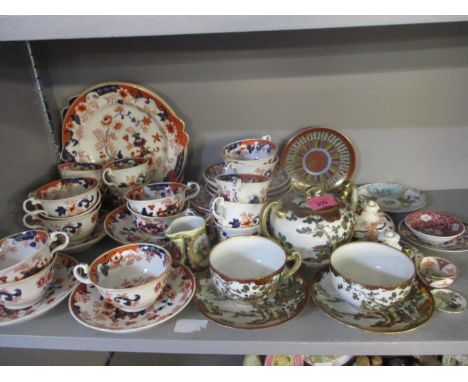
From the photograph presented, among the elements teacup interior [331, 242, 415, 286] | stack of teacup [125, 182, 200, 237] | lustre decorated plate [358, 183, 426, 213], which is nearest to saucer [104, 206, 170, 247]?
stack of teacup [125, 182, 200, 237]

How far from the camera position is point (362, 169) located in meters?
0.94

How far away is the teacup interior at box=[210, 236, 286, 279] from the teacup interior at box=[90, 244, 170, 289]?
0.33 feet

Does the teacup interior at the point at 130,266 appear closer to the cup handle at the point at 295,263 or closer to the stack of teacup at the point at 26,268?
the stack of teacup at the point at 26,268

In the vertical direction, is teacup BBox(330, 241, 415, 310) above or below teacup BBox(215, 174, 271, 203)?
below

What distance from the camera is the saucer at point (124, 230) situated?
2.51ft

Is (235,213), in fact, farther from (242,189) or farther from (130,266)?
(130,266)

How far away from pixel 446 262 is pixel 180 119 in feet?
2.02

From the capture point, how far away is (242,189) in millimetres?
723

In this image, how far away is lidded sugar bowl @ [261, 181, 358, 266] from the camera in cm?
66

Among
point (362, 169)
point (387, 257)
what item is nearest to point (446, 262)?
point (387, 257)

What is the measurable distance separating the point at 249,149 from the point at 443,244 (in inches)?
17.3

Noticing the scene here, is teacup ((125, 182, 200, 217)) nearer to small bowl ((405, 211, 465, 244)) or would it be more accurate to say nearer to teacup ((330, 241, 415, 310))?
teacup ((330, 241, 415, 310))
